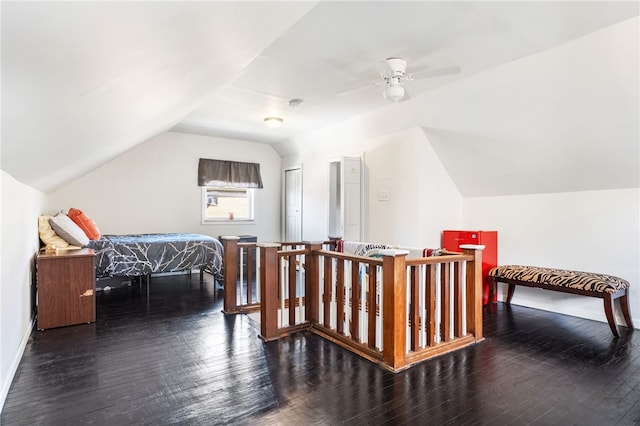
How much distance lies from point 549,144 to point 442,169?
137 cm

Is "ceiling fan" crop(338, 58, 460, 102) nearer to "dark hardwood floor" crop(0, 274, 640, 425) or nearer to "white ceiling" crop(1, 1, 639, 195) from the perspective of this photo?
"white ceiling" crop(1, 1, 639, 195)

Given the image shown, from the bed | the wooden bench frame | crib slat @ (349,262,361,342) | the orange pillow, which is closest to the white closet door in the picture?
the bed

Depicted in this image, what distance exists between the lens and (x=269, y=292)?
124 inches

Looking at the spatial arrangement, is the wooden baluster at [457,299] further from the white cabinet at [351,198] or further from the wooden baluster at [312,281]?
the white cabinet at [351,198]

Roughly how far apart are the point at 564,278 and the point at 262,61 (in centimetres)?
364

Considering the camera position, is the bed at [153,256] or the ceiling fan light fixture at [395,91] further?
the bed at [153,256]

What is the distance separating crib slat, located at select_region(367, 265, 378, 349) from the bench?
2.14 m

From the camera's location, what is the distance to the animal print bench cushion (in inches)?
130

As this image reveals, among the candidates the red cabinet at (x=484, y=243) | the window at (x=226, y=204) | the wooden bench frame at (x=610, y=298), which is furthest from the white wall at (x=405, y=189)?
the window at (x=226, y=204)

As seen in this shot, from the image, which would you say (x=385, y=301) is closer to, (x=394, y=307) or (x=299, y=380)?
(x=394, y=307)

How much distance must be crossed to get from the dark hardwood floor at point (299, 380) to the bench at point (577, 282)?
270 millimetres

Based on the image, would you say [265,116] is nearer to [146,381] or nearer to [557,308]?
[146,381]

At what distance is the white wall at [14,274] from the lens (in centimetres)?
217

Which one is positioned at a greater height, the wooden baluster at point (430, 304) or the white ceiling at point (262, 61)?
the white ceiling at point (262, 61)
